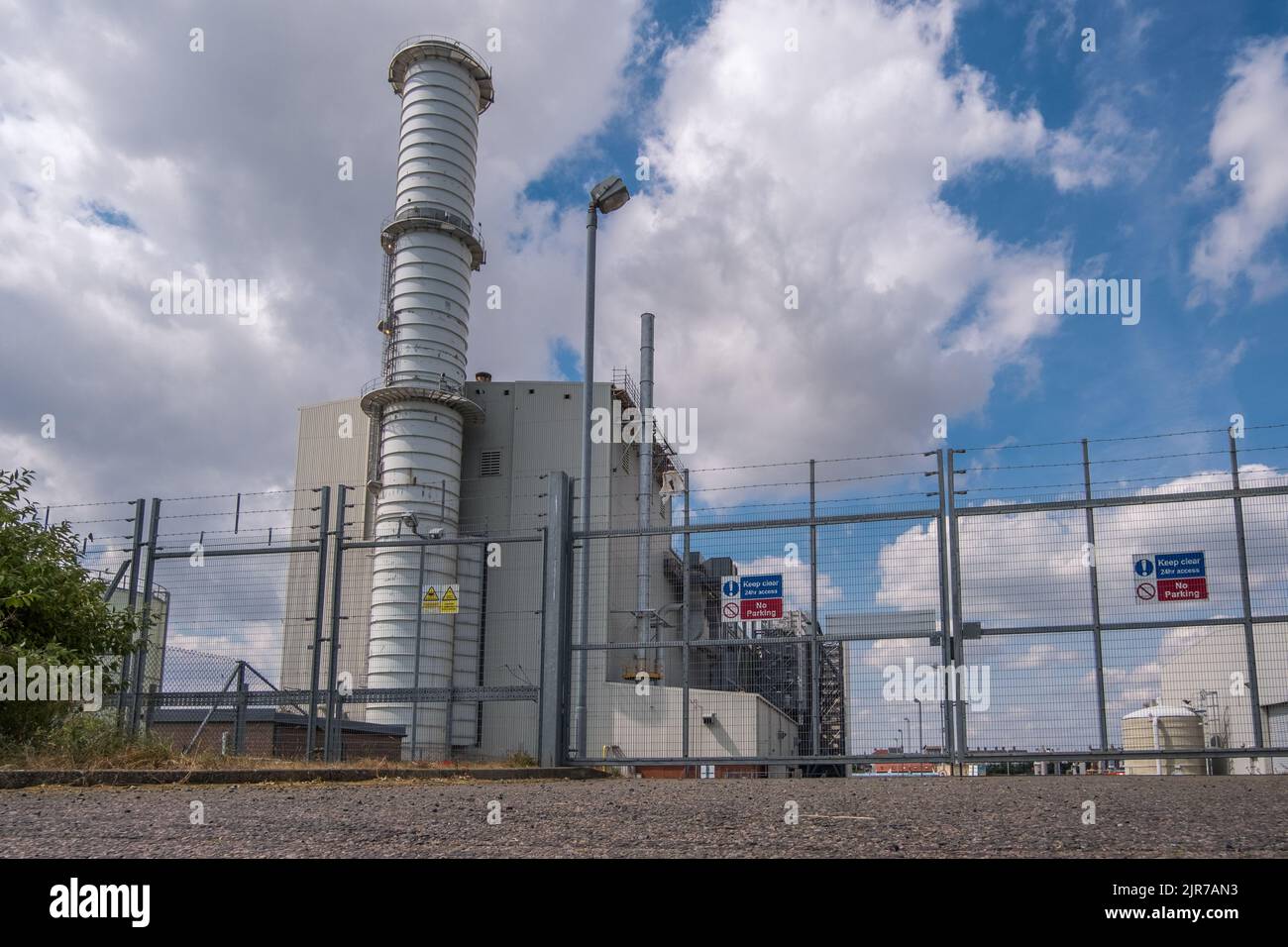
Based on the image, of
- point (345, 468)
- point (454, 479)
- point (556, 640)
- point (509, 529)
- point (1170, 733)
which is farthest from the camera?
point (345, 468)

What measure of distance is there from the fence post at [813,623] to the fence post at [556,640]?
9.15ft

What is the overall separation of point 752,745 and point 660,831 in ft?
34.3

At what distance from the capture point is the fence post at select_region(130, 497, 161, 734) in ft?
41.6

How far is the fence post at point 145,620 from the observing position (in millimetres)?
12680

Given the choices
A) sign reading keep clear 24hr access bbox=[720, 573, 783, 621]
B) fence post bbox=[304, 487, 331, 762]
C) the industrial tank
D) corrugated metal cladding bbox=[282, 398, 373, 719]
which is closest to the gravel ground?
sign reading keep clear 24hr access bbox=[720, 573, 783, 621]

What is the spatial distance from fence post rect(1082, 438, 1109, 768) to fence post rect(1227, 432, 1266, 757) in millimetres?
1258

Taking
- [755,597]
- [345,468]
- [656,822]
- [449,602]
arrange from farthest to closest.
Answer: [345,468] → [449,602] → [755,597] → [656,822]

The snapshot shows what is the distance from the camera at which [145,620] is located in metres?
12.4

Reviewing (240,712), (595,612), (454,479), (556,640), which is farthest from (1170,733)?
(454,479)

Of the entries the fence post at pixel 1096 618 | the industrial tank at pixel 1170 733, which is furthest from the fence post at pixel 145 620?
the industrial tank at pixel 1170 733

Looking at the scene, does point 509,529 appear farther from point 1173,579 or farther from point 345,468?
point 1173,579

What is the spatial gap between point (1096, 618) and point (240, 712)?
32.7 feet

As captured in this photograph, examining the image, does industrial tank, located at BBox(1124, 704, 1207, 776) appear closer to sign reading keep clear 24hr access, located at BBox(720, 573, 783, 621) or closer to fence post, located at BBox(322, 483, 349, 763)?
sign reading keep clear 24hr access, located at BBox(720, 573, 783, 621)
